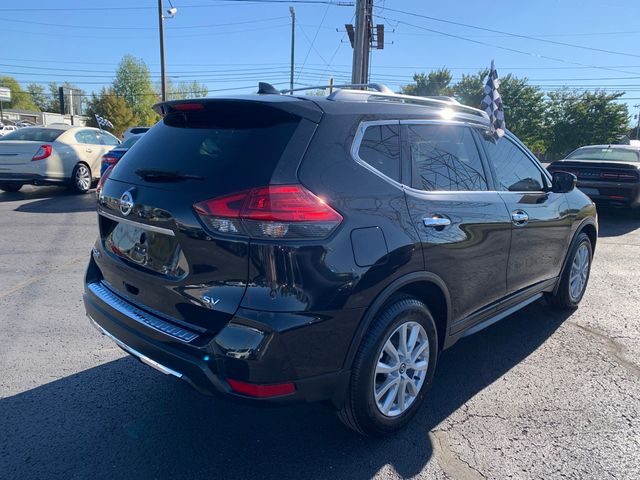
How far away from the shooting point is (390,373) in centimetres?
259

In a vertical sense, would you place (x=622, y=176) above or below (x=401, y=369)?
above

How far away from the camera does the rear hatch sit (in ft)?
7.02

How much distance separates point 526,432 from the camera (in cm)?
280

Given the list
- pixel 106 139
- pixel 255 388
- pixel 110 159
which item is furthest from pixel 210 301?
pixel 106 139

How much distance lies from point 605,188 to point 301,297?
975 cm

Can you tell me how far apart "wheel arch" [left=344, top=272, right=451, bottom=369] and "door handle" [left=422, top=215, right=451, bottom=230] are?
0.88 feet

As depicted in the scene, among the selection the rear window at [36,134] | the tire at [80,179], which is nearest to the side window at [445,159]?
the tire at [80,179]

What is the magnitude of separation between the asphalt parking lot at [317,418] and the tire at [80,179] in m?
7.80

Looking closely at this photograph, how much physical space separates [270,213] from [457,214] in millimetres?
1325

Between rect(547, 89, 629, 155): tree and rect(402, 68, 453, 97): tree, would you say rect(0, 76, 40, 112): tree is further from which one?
rect(547, 89, 629, 155): tree

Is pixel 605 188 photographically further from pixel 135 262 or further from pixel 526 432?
pixel 135 262

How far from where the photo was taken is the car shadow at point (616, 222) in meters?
9.23

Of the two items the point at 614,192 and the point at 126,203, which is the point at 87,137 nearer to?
the point at 126,203

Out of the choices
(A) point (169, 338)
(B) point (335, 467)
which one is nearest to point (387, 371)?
(B) point (335, 467)
